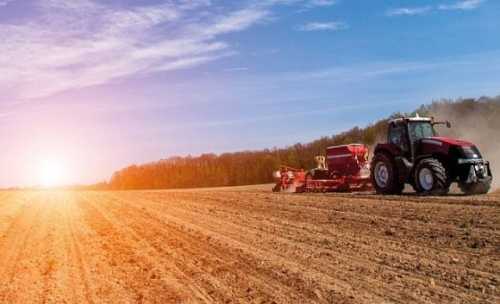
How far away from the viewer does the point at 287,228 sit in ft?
38.9

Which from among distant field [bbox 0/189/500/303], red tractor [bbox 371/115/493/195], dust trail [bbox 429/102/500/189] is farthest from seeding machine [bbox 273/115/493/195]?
dust trail [bbox 429/102/500/189]

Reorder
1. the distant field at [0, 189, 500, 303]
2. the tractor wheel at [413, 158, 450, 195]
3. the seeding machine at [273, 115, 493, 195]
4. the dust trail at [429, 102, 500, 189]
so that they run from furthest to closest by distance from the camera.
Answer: the dust trail at [429, 102, 500, 189], the seeding machine at [273, 115, 493, 195], the tractor wheel at [413, 158, 450, 195], the distant field at [0, 189, 500, 303]

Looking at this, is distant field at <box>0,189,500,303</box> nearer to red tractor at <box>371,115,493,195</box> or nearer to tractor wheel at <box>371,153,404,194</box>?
red tractor at <box>371,115,493,195</box>

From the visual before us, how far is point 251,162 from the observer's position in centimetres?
5572

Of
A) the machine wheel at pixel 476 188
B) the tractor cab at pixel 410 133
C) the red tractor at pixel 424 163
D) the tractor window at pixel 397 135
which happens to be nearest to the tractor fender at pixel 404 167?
the red tractor at pixel 424 163

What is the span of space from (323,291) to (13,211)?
16100 millimetres

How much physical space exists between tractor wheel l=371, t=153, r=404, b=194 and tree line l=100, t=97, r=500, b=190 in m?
1.54

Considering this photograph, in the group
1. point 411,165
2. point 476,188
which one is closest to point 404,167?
point 411,165

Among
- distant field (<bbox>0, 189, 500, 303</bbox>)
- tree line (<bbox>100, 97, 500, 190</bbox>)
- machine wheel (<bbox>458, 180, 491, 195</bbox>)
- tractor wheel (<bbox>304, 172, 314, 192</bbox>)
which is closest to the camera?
distant field (<bbox>0, 189, 500, 303</bbox>)

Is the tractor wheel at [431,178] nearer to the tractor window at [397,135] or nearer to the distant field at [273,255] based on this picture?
the distant field at [273,255]

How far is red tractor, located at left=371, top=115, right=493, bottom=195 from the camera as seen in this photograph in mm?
15898

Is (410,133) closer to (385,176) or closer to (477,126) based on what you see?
(385,176)

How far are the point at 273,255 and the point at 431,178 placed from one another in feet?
27.8

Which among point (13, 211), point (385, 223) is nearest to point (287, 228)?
point (385, 223)
